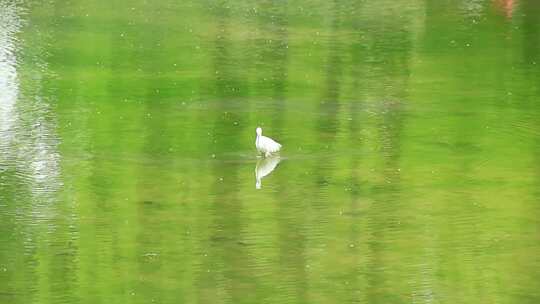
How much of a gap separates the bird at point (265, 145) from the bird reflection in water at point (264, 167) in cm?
8

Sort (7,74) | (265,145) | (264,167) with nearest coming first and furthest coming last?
(264,167), (265,145), (7,74)

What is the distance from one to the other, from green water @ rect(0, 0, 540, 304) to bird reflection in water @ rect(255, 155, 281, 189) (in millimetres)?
46

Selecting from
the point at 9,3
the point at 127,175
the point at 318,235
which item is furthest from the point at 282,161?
the point at 9,3

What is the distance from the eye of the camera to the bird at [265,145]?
657 inches

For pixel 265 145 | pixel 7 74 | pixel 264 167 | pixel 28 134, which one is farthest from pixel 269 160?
pixel 7 74

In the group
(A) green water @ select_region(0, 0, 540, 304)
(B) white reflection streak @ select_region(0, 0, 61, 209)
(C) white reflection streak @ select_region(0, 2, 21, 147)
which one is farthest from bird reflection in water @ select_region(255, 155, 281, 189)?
(C) white reflection streak @ select_region(0, 2, 21, 147)

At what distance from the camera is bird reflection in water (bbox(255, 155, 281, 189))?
16.0 m

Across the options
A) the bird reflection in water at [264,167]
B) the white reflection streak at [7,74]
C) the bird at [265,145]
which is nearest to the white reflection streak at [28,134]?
the white reflection streak at [7,74]

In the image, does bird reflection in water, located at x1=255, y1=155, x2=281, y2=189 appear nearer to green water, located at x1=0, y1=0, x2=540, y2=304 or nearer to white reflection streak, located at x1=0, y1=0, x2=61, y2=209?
green water, located at x1=0, y1=0, x2=540, y2=304

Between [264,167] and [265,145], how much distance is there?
1.06ft

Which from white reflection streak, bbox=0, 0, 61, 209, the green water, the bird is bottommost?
the green water

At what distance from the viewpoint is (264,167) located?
16516mm

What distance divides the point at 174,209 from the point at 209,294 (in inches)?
106

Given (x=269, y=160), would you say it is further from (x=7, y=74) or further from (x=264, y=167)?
(x=7, y=74)
